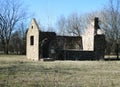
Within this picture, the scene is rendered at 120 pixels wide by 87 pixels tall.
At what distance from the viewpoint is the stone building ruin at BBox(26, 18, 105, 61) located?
50188mm

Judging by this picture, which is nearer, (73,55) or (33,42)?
(73,55)

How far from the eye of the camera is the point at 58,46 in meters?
52.1

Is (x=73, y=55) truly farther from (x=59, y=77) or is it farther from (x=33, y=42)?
(x=59, y=77)

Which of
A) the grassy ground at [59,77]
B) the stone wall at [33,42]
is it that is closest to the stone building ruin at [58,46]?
the stone wall at [33,42]

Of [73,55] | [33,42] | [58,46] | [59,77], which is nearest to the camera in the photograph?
[59,77]

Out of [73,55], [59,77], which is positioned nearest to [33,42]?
[73,55]

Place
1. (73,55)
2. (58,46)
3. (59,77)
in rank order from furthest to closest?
1. (58,46)
2. (73,55)
3. (59,77)

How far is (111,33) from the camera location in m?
72.4

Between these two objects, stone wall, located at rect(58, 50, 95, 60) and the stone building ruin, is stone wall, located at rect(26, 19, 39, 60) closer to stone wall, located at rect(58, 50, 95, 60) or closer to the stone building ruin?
the stone building ruin

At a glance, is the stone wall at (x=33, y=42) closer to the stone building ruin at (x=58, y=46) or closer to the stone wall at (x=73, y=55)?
the stone building ruin at (x=58, y=46)

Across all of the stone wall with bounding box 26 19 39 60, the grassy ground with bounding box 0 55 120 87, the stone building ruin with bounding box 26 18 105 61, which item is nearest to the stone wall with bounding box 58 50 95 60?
the stone building ruin with bounding box 26 18 105 61

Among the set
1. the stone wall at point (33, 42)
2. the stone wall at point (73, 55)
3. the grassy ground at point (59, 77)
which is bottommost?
the grassy ground at point (59, 77)

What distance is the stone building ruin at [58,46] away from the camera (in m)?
50.2

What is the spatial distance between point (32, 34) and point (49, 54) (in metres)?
5.56
